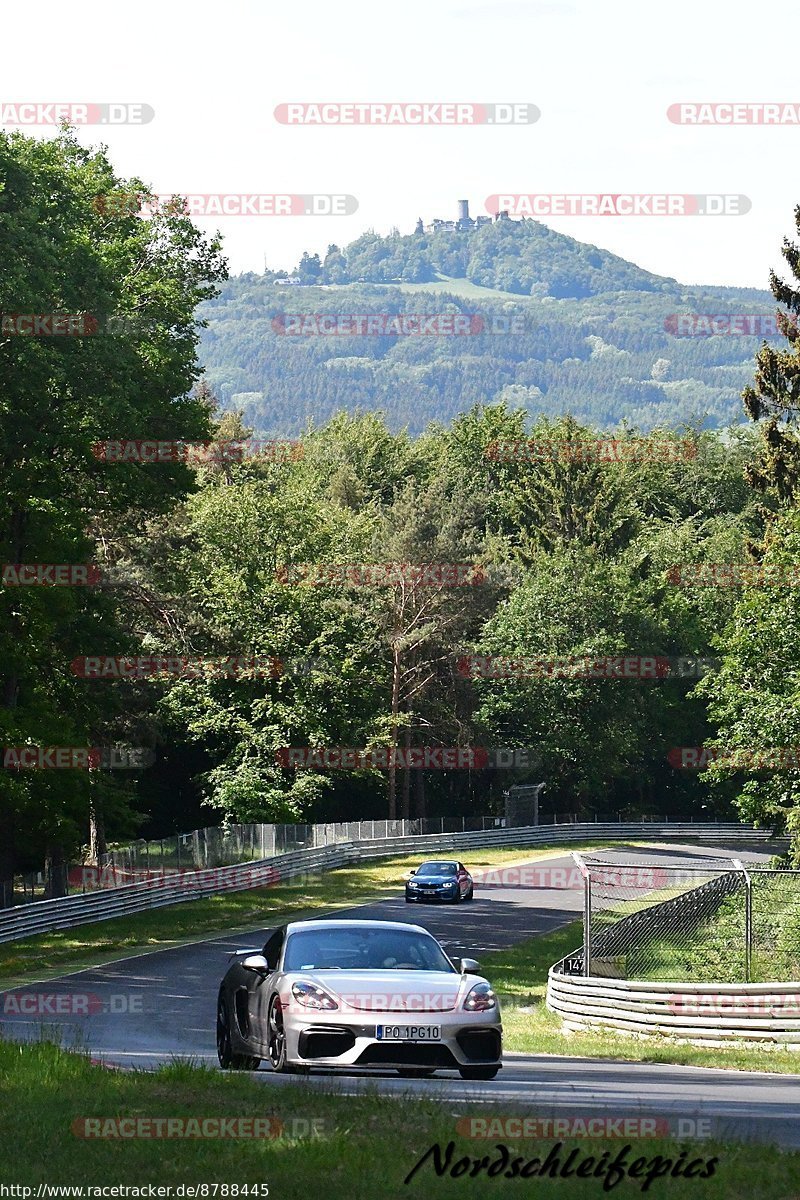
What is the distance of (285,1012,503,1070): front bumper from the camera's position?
1157 cm

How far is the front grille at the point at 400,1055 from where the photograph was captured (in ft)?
37.9

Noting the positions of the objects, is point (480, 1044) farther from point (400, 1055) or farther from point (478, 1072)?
point (400, 1055)

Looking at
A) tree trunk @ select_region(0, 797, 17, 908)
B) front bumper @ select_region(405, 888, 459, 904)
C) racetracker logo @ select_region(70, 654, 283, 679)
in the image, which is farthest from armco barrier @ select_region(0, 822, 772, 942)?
racetracker logo @ select_region(70, 654, 283, 679)

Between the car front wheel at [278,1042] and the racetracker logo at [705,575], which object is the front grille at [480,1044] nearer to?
the car front wheel at [278,1042]

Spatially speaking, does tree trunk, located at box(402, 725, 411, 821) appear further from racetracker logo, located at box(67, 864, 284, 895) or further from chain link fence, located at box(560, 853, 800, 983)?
chain link fence, located at box(560, 853, 800, 983)

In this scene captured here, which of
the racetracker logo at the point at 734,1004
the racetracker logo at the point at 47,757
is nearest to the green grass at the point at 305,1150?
the racetracker logo at the point at 734,1004

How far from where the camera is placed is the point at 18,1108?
31.3 ft

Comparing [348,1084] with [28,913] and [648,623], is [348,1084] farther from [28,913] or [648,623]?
[648,623]

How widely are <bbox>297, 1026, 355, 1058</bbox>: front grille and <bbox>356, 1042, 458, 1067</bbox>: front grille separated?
0.16m

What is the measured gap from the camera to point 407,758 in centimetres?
7256

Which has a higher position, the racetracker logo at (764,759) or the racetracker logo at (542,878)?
the racetracker logo at (764,759)

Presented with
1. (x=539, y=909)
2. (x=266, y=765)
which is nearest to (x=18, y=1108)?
(x=539, y=909)

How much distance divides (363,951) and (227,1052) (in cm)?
178

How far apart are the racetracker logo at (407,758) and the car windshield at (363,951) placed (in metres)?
50.0
